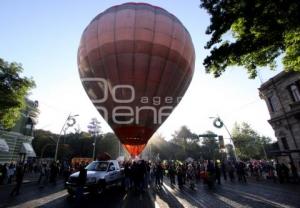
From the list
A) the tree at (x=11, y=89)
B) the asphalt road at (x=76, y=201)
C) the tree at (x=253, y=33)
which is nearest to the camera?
the tree at (x=253, y=33)

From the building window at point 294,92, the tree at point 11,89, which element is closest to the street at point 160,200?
the tree at point 11,89

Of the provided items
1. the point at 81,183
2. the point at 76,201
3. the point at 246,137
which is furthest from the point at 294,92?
the point at 246,137

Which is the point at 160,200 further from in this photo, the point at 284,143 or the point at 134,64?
the point at 284,143

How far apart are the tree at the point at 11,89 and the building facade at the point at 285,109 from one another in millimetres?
26788

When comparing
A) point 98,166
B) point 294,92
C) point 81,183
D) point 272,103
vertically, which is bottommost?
point 81,183

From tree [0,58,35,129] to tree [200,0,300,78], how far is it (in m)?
17.0

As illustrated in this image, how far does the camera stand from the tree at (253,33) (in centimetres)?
734

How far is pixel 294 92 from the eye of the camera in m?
24.6

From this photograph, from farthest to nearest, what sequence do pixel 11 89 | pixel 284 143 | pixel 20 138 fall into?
pixel 20 138 → pixel 284 143 → pixel 11 89

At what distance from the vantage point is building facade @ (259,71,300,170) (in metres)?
23.9

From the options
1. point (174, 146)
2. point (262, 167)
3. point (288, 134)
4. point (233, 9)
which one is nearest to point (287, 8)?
point (233, 9)

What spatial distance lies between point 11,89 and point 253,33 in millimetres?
20033

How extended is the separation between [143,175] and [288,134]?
67.8ft

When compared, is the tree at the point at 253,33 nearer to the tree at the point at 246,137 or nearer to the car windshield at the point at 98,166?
the car windshield at the point at 98,166
